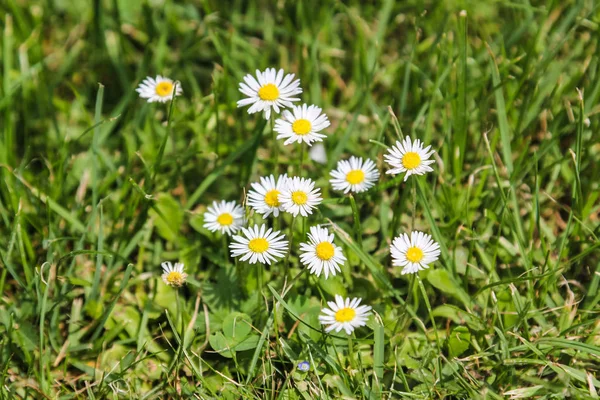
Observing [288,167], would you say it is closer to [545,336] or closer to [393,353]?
[393,353]

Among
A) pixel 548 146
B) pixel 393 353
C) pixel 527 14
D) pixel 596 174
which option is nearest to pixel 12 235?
pixel 393 353

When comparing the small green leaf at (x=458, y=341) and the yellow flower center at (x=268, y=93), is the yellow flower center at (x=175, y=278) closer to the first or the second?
the yellow flower center at (x=268, y=93)

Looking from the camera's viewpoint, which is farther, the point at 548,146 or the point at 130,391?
the point at 548,146

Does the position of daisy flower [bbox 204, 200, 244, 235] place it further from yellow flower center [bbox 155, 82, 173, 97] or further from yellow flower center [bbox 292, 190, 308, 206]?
yellow flower center [bbox 155, 82, 173, 97]

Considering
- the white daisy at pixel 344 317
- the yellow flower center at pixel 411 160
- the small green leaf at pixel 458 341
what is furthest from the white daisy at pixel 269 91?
the small green leaf at pixel 458 341

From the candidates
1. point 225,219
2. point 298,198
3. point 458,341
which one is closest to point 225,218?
point 225,219

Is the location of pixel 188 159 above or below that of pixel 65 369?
above

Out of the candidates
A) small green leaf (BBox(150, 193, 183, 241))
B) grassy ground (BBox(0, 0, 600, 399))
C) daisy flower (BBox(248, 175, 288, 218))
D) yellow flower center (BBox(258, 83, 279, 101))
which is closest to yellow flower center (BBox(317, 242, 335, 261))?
grassy ground (BBox(0, 0, 600, 399))
